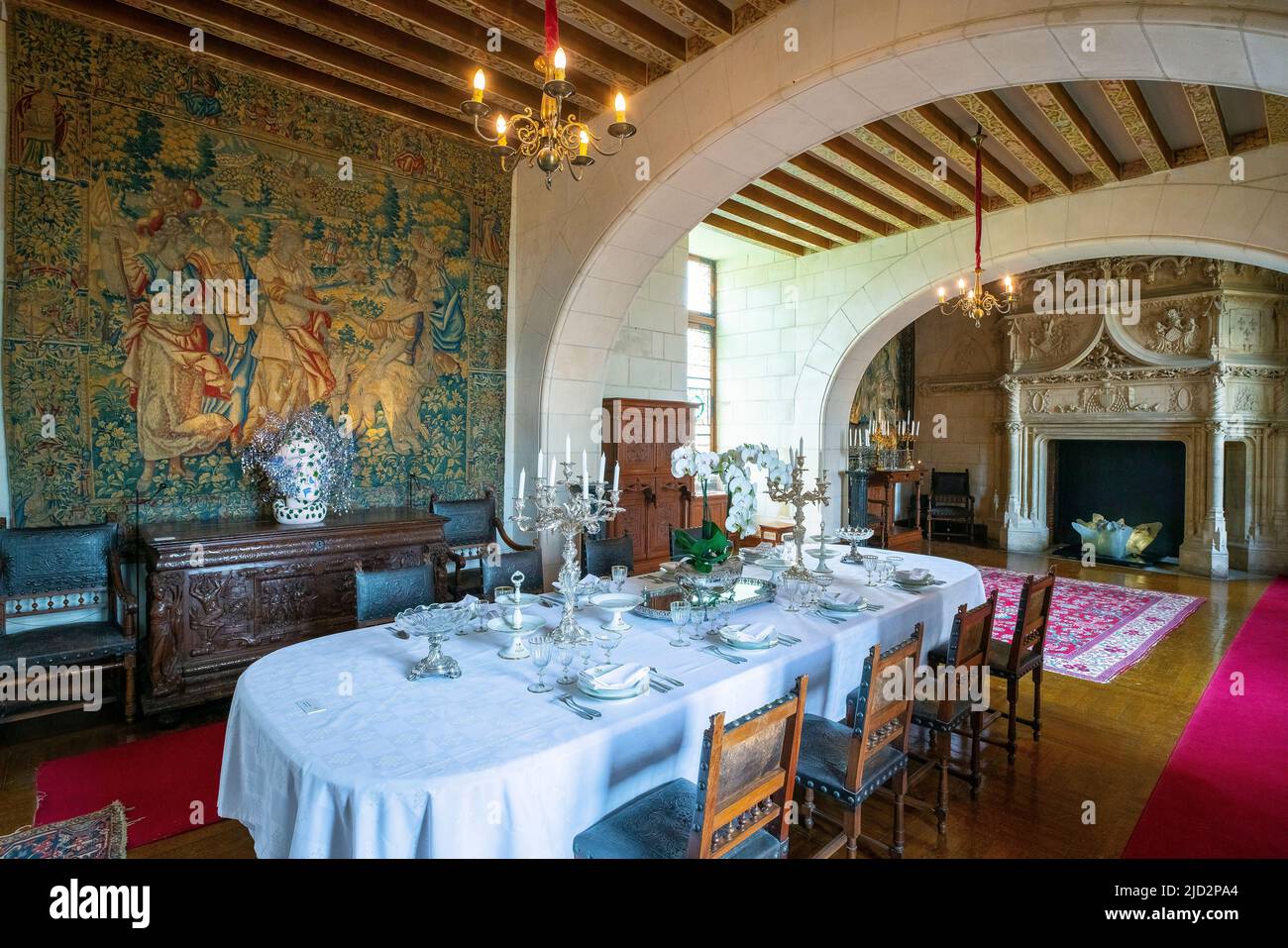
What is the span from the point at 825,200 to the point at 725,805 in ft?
21.5

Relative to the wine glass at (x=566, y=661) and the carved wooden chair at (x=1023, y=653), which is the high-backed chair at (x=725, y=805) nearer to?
the wine glass at (x=566, y=661)

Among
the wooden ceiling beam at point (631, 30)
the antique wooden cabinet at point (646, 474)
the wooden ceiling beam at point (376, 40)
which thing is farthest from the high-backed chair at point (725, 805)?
the wooden ceiling beam at point (376, 40)

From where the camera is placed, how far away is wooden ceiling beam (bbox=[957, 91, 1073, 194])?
4660 millimetres

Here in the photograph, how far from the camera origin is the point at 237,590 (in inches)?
147

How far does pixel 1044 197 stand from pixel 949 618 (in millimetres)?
5155

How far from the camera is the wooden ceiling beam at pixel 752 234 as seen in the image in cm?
724

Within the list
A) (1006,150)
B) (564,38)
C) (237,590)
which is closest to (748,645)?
(237,590)

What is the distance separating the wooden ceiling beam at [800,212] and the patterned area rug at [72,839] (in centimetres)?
630

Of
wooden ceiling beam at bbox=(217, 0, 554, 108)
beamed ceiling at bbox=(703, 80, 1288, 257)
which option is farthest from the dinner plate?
wooden ceiling beam at bbox=(217, 0, 554, 108)

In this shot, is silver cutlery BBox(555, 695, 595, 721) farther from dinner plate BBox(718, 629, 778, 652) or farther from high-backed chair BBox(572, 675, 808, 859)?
dinner plate BBox(718, 629, 778, 652)

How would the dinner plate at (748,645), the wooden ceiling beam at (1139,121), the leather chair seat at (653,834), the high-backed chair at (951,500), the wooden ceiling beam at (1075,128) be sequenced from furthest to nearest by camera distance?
the high-backed chair at (951,500), the wooden ceiling beam at (1075,128), the wooden ceiling beam at (1139,121), the dinner plate at (748,645), the leather chair seat at (653,834)
